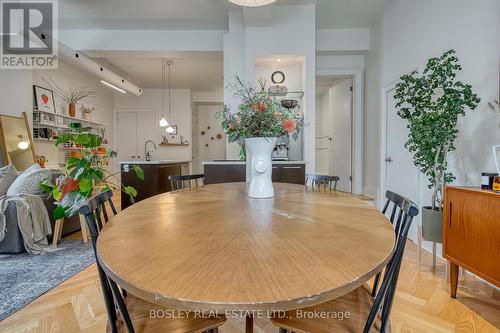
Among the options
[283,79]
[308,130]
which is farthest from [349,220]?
[283,79]

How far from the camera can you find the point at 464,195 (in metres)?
1.76

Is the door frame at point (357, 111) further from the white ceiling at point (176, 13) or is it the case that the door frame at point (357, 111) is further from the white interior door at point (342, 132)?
the white ceiling at point (176, 13)

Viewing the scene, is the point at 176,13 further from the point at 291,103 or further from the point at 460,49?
the point at 460,49

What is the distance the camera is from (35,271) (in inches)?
89.7

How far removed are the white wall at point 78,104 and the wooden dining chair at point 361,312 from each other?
553 cm

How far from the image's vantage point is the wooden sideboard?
1.54 metres

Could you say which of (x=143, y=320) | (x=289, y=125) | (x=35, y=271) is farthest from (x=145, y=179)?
(x=143, y=320)

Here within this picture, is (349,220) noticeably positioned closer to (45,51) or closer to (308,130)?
(308,130)

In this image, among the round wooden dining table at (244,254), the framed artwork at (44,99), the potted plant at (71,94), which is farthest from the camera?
the potted plant at (71,94)

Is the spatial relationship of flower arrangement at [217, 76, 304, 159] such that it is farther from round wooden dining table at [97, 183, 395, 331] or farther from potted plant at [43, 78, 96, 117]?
potted plant at [43, 78, 96, 117]

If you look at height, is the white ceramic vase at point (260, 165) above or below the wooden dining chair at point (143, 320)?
above

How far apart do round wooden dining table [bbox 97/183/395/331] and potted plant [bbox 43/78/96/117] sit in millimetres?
5350

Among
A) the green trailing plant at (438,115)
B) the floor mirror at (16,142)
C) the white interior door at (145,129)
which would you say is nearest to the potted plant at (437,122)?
the green trailing plant at (438,115)

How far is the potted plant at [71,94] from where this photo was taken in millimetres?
5134
